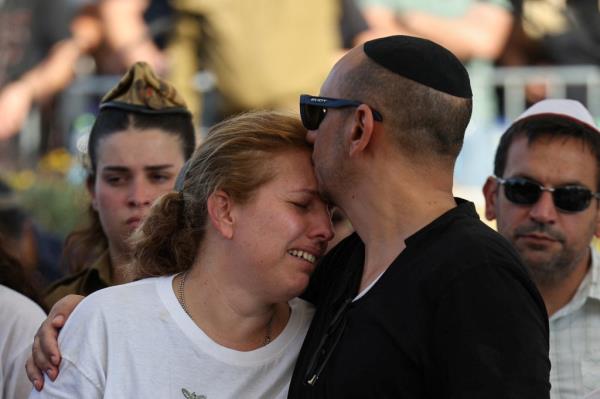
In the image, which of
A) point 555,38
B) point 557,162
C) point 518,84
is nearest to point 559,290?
point 557,162

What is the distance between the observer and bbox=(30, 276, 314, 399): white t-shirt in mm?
2490

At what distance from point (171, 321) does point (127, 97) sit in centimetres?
128

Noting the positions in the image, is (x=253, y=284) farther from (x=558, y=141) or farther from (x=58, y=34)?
(x=58, y=34)

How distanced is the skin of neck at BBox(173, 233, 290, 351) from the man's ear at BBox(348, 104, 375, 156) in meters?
0.44

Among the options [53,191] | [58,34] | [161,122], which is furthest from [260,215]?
[58,34]

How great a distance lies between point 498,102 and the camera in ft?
32.8

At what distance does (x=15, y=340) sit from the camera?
3.05 meters

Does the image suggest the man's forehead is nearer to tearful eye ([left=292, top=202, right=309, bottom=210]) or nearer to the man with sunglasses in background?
the man with sunglasses in background

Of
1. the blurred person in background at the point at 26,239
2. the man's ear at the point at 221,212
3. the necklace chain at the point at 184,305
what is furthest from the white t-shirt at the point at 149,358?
the blurred person in background at the point at 26,239

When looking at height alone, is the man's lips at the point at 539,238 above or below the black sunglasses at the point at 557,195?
below

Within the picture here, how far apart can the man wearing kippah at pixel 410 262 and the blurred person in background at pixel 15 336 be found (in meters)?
0.90

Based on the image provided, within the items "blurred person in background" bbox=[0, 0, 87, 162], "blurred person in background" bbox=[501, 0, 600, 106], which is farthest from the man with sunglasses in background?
"blurred person in background" bbox=[0, 0, 87, 162]

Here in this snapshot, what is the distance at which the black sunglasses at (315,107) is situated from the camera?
242cm

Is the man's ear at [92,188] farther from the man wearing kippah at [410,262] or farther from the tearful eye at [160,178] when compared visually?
the man wearing kippah at [410,262]
